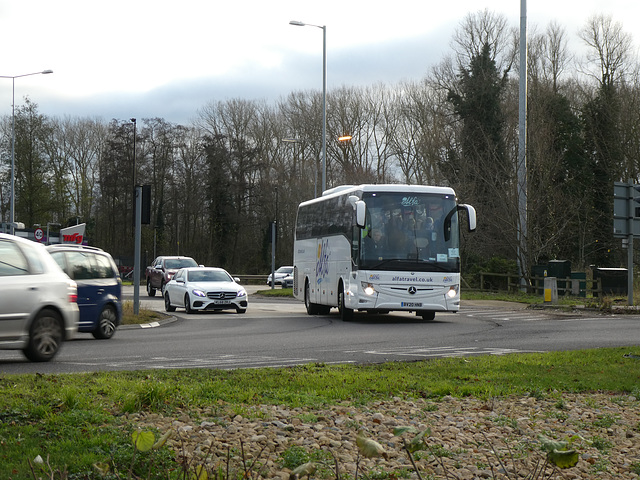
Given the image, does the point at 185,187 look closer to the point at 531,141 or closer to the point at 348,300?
the point at 531,141

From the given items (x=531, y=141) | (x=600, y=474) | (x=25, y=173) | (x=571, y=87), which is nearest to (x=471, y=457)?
(x=600, y=474)

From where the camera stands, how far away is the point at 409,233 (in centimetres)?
2266

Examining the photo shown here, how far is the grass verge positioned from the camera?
19.1ft

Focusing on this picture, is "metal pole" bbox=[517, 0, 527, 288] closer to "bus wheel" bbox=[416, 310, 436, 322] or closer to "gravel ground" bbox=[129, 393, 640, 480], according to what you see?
"bus wheel" bbox=[416, 310, 436, 322]

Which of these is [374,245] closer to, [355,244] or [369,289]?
[355,244]

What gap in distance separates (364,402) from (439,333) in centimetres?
1159

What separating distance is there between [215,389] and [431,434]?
8.70 ft

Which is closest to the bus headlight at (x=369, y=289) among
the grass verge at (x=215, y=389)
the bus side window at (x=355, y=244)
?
the bus side window at (x=355, y=244)

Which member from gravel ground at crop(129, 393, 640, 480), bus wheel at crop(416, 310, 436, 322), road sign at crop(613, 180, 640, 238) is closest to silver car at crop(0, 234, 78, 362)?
gravel ground at crop(129, 393, 640, 480)

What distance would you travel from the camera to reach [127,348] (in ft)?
49.9

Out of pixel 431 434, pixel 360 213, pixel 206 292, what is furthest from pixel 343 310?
pixel 431 434

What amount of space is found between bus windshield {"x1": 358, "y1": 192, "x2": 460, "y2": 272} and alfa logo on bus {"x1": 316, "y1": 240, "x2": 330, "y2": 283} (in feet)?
10.1

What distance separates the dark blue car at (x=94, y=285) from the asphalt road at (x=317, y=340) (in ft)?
1.13

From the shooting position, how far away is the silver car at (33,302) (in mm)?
11773
